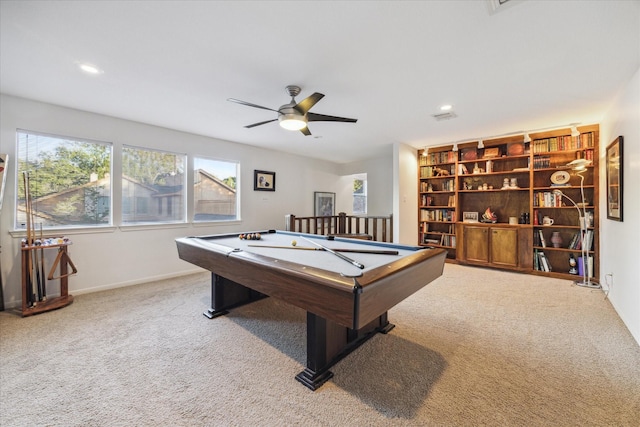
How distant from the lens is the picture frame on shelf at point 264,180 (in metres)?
5.20

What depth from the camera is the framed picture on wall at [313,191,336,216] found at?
21.3 ft

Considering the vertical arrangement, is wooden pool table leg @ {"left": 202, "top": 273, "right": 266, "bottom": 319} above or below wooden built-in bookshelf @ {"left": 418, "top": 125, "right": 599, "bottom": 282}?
below

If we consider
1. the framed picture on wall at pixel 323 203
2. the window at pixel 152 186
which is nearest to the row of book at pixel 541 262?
the framed picture on wall at pixel 323 203

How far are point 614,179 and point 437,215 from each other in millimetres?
2709

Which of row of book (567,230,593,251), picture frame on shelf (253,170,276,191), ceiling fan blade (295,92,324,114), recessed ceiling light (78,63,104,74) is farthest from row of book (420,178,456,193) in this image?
recessed ceiling light (78,63,104,74)

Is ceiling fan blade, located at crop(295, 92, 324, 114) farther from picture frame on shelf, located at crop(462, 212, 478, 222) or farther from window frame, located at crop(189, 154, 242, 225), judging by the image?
picture frame on shelf, located at crop(462, 212, 478, 222)

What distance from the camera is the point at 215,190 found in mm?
4719

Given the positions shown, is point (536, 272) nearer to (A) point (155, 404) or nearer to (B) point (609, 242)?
(B) point (609, 242)

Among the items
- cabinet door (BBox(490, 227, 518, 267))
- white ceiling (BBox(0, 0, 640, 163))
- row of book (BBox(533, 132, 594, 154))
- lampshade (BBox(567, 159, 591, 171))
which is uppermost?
white ceiling (BBox(0, 0, 640, 163))

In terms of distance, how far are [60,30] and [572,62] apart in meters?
3.86

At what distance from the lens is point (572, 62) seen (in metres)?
2.16

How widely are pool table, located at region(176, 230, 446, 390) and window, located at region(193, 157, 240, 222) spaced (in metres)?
2.03

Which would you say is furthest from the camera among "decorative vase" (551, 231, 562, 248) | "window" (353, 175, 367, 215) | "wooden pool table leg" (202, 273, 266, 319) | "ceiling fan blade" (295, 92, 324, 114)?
"window" (353, 175, 367, 215)

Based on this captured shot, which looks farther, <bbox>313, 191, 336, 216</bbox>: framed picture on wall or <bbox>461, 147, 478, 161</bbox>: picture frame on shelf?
<bbox>313, 191, 336, 216</bbox>: framed picture on wall
